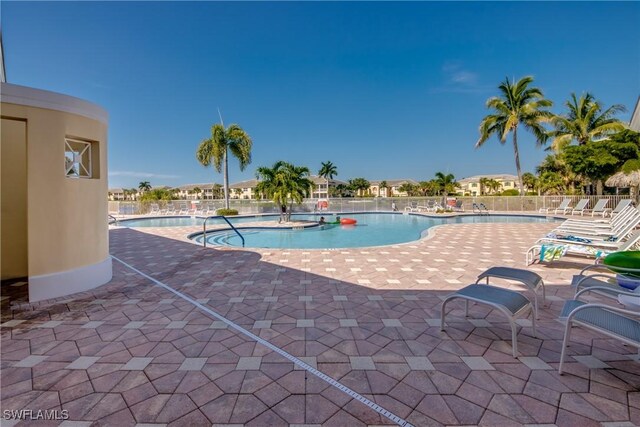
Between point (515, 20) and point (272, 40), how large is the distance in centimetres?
1445

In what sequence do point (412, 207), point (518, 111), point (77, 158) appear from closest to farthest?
point (77, 158) < point (518, 111) < point (412, 207)

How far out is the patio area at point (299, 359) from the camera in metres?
1.88

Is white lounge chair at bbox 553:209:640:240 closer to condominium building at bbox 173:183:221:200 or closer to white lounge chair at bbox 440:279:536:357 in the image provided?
white lounge chair at bbox 440:279:536:357

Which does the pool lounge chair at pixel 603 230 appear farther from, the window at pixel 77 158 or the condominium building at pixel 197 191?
the condominium building at pixel 197 191

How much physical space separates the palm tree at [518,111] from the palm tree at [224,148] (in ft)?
69.5

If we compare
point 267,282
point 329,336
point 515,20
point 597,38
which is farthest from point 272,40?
point 329,336

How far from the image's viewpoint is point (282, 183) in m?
16.4

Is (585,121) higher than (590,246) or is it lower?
higher

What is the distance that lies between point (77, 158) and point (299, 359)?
15.6 feet

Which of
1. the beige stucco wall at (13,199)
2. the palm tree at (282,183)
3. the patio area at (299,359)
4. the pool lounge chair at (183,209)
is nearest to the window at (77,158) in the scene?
the beige stucco wall at (13,199)

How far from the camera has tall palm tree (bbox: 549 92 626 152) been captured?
69.6 feet

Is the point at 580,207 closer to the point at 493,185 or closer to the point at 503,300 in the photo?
the point at 503,300

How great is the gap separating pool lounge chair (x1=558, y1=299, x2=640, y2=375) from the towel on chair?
3.73 m

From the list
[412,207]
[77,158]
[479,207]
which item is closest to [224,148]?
[77,158]
